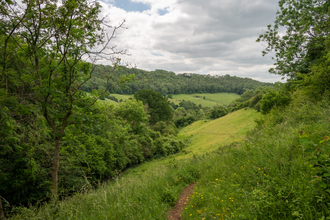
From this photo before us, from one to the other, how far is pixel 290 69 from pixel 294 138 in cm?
1447

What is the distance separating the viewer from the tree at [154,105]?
41.8 m

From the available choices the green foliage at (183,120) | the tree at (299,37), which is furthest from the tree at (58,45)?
the green foliage at (183,120)

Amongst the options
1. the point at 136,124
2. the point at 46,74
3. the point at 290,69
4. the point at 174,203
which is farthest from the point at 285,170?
the point at 136,124

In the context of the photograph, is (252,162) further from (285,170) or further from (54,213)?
(54,213)

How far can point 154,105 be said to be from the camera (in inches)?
1674

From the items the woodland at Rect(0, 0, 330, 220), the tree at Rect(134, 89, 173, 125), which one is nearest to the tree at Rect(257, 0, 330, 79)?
the woodland at Rect(0, 0, 330, 220)

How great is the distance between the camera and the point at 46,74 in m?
4.80

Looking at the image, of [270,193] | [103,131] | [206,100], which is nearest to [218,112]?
[103,131]

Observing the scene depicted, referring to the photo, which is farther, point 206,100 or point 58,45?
point 206,100

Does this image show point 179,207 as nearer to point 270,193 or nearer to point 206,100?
point 270,193

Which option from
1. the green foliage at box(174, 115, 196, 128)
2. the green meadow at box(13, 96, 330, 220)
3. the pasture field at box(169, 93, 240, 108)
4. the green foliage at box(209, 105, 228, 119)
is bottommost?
the green foliage at box(174, 115, 196, 128)

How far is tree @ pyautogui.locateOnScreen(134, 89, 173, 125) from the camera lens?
1645 inches

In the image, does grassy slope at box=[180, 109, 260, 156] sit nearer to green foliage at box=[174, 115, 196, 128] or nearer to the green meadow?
the green meadow

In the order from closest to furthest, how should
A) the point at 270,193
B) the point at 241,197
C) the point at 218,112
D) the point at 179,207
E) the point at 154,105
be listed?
the point at 270,193 → the point at 241,197 → the point at 179,207 → the point at 154,105 → the point at 218,112
